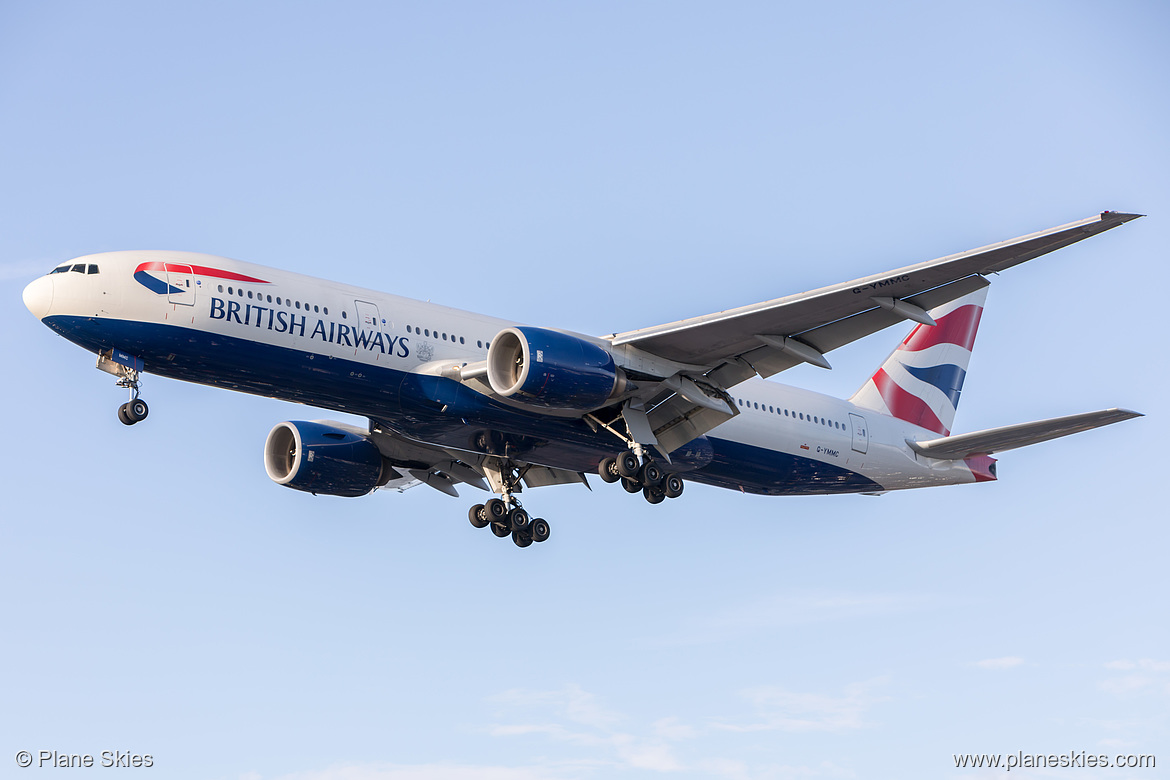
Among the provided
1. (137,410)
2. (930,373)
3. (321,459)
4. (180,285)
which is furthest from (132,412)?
(930,373)

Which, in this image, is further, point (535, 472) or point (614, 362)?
point (535, 472)

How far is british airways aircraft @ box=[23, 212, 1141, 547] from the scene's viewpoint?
992 inches

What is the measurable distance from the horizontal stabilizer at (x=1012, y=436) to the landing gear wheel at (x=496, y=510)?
38.2ft

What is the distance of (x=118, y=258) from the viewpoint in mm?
25438

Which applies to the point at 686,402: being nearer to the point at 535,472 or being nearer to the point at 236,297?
the point at 535,472

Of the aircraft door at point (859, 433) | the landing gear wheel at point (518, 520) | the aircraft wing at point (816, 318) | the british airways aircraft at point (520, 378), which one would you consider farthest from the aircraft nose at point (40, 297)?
the aircraft door at point (859, 433)

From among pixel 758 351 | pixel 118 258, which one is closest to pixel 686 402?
pixel 758 351

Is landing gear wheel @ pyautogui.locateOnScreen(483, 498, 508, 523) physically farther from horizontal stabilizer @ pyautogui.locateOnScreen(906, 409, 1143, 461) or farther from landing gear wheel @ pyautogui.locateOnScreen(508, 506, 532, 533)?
horizontal stabilizer @ pyautogui.locateOnScreen(906, 409, 1143, 461)

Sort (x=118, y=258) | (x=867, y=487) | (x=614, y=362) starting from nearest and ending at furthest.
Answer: (x=118, y=258) → (x=614, y=362) → (x=867, y=487)

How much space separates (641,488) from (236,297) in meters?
10.4

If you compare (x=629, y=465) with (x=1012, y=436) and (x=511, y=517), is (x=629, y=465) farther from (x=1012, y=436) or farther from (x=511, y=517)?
(x=1012, y=436)

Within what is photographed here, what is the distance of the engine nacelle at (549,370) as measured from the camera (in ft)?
85.9

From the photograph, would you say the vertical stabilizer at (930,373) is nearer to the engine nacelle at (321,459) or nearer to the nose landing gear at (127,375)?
the engine nacelle at (321,459)

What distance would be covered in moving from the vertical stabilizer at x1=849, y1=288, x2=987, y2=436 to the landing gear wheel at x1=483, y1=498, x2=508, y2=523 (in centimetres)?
1092
